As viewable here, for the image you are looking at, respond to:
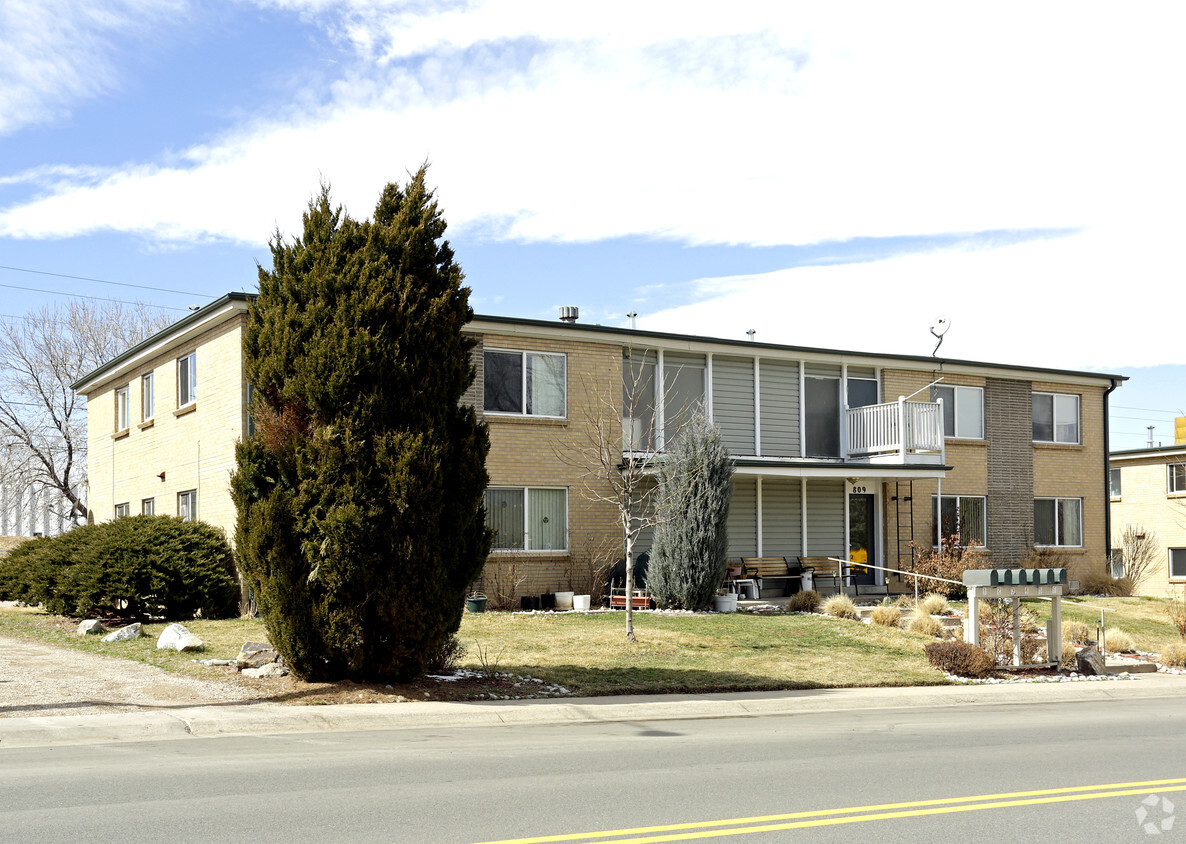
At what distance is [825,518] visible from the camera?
2695cm

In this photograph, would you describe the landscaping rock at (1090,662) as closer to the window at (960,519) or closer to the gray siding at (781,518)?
the gray siding at (781,518)

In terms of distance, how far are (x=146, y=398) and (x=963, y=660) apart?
744 inches

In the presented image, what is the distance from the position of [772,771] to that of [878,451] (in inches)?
735

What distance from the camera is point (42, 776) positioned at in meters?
8.12

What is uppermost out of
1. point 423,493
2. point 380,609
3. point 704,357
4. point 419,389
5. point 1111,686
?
point 704,357

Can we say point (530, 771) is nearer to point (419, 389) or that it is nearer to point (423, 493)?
point (423, 493)

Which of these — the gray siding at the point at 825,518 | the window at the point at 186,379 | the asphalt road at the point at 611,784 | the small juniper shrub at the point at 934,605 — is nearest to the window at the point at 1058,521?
the gray siding at the point at 825,518

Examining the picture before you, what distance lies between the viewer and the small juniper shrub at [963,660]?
15328 millimetres

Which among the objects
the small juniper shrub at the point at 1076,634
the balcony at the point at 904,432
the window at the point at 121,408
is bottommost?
the small juniper shrub at the point at 1076,634

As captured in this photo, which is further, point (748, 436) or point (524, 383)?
point (748, 436)

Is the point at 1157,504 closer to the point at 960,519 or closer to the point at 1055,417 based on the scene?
the point at 1055,417

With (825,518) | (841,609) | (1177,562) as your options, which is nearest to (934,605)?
(841,609)

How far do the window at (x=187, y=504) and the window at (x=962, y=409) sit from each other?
1763 cm

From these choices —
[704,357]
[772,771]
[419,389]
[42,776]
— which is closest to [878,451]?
[704,357]
